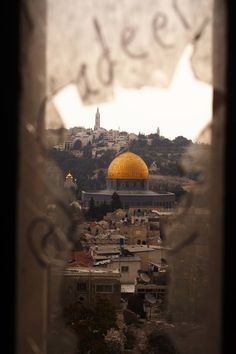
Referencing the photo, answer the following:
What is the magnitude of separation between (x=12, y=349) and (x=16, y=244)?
15cm

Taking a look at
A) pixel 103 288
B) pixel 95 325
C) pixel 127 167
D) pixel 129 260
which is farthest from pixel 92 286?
pixel 127 167

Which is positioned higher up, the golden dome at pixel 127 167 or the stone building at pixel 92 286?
the golden dome at pixel 127 167

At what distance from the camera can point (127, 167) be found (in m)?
11.1

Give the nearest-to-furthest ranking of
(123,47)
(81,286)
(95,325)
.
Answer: (123,47) < (81,286) < (95,325)

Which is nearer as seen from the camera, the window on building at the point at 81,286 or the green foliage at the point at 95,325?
the window on building at the point at 81,286

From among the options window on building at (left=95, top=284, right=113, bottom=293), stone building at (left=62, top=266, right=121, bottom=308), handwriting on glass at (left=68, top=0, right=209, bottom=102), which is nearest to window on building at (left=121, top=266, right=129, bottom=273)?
stone building at (left=62, top=266, right=121, bottom=308)

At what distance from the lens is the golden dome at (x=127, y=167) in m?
10.1

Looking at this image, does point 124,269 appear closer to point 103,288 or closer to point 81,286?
point 103,288

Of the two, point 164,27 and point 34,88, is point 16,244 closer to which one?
point 34,88

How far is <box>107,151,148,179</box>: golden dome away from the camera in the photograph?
10.1 metres

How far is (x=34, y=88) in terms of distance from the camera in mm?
860

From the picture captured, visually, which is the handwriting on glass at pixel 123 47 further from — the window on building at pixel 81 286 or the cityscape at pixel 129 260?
the window on building at pixel 81 286

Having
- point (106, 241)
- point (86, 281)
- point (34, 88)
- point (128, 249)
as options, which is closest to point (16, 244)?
point (34, 88)

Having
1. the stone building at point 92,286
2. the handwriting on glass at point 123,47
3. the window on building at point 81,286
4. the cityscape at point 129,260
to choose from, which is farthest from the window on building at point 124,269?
the handwriting on glass at point 123,47
